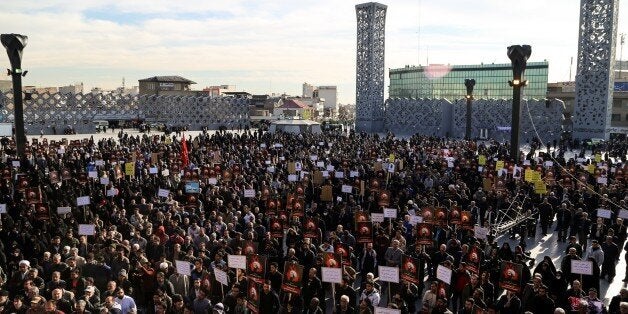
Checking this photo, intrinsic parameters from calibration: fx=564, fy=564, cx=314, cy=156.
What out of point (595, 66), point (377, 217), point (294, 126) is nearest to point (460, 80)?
point (595, 66)

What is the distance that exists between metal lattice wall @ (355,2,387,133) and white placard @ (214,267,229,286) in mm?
51958

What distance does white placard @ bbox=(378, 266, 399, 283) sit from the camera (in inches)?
385

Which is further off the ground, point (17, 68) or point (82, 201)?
point (17, 68)

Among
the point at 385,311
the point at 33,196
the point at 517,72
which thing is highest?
the point at 517,72

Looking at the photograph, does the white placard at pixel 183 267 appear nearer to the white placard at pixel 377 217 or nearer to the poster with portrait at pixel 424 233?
the poster with portrait at pixel 424 233

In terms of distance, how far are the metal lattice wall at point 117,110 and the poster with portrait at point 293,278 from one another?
4900 cm

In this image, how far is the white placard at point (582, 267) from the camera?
10094 mm

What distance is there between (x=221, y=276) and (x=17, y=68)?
19.2m

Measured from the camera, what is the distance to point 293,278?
30.9 ft

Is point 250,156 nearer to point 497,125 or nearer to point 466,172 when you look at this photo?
point 466,172

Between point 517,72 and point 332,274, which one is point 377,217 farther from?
point 517,72

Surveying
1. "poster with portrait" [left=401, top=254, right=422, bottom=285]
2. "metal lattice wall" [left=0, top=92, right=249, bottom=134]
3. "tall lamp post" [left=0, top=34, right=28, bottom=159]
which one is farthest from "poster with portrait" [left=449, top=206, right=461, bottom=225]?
"metal lattice wall" [left=0, top=92, right=249, bottom=134]

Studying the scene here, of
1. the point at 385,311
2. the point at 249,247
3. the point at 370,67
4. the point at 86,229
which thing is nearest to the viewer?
the point at 385,311

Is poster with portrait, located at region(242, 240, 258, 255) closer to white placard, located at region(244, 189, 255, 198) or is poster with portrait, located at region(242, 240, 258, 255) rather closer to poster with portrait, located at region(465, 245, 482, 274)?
poster with portrait, located at region(465, 245, 482, 274)
